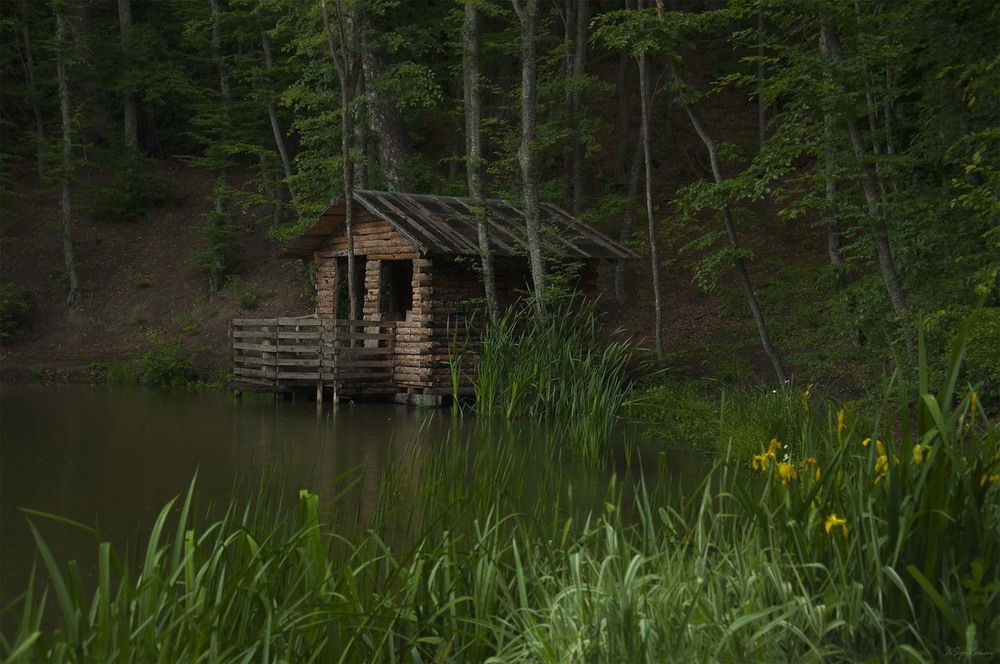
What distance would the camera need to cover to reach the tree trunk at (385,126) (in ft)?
69.6

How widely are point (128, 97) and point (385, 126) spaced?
10.0 metres

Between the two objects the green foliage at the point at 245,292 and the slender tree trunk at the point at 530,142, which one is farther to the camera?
the green foliage at the point at 245,292

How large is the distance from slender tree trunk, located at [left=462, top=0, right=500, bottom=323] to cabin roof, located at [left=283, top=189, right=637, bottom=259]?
0.21 metres

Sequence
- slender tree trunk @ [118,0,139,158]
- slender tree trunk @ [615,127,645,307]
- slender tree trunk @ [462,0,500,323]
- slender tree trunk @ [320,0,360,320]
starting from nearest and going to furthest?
1. slender tree trunk @ [462,0,500,323]
2. slender tree trunk @ [320,0,360,320]
3. slender tree trunk @ [615,127,645,307]
4. slender tree trunk @ [118,0,139,158]

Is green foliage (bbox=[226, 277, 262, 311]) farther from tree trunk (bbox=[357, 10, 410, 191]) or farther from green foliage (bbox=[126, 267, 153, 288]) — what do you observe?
tree trunk (bbox=[357, 10, 410, 191])

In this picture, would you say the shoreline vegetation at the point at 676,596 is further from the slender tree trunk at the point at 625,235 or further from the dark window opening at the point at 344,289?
the slender tree trunk at the point at 625,235

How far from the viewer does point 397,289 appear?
2142 cm

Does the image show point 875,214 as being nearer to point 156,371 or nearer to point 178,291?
point 156,371

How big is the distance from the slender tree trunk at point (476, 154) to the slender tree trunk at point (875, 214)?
598cm

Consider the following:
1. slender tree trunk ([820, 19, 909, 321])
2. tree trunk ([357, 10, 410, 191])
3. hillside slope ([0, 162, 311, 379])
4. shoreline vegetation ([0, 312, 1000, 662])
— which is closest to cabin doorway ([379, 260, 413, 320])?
tree trunk ([357, 10, 410, 191])

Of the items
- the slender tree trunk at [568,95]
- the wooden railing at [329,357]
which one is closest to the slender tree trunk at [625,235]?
the slender tree trunk at [568,95]

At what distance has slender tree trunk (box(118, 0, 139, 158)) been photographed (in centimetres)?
2795

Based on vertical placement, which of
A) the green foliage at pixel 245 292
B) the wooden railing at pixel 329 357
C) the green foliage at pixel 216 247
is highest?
the green foliage at pixel 216 247

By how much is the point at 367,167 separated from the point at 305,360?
21.6ft
